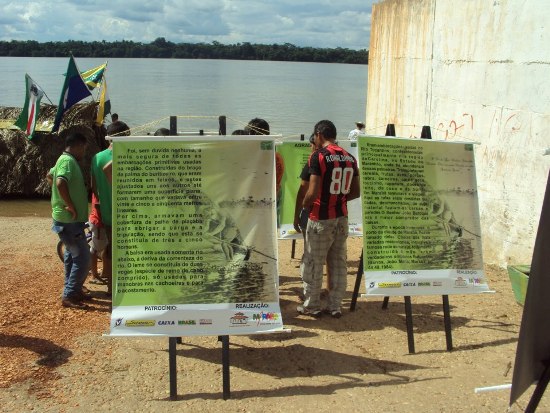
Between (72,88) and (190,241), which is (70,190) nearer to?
(190,241)

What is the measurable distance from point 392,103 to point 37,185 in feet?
35.8

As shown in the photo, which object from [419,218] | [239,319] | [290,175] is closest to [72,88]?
[290,175]

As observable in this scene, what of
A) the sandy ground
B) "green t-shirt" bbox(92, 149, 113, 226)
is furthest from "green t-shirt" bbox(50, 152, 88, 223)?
the sandy ground

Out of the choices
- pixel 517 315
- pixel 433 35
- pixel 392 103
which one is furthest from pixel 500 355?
pixel 392 103

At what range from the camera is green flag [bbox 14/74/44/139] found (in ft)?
46.9

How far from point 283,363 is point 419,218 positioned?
72.1 inches

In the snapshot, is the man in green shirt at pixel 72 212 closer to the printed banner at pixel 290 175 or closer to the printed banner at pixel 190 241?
the printed banner at pixel 190 241

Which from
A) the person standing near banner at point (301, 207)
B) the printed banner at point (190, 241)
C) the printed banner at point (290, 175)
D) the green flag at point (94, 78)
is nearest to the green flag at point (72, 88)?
the green flag at point (94, 78)

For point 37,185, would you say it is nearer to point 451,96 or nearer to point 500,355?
point 451,96

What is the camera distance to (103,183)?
659 centimetres

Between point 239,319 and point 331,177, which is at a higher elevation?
point 331,177

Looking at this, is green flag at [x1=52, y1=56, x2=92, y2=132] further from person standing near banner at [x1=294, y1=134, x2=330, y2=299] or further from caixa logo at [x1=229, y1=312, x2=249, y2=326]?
caixa logo at [x1=229, y1=312, x2=249, y2=326]

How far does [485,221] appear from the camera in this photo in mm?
8344

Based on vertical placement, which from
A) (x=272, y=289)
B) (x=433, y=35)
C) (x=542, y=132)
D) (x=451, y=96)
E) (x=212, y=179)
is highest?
(x=433, y=35)
